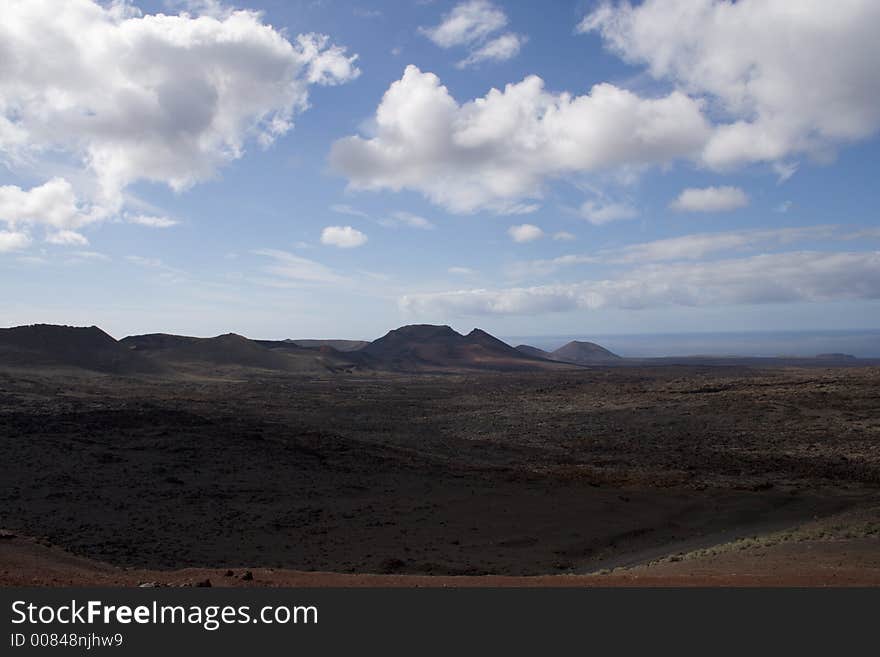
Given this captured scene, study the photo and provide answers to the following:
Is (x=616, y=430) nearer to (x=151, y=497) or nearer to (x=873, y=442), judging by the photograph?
(x=873, y=442)

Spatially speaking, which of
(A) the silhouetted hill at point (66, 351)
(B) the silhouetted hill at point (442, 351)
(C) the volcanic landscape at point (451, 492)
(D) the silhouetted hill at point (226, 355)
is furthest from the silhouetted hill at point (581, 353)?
(C) the volcanic landscape at point (451, 492)

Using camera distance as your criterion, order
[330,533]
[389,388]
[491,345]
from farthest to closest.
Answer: [491,345]
[389,388]
[330,533]

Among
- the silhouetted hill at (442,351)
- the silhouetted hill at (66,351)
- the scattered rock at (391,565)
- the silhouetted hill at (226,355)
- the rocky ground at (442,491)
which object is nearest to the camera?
the scattered rock at (391,565)

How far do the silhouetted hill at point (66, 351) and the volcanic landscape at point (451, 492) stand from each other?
84.3 ft

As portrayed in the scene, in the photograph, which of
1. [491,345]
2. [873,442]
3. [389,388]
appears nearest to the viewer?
[873,442]

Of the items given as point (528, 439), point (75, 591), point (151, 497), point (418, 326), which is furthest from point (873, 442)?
point (418, 326)

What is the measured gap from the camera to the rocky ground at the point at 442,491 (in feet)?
37.4

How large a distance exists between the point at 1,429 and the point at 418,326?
109703 mm

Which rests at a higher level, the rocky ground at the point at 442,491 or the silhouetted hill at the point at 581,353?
the silhouetted hill at the point at 581,353

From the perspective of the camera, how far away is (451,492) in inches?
687

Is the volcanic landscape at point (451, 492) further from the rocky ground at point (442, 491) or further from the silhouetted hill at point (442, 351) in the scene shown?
the silhouetted hill at point (442, 351)

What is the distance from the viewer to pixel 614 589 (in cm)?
653

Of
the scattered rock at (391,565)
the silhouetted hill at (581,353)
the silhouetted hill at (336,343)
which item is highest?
the silhouetted hill at (336,343)

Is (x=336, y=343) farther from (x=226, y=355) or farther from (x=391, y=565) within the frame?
(x=391, y=565)
